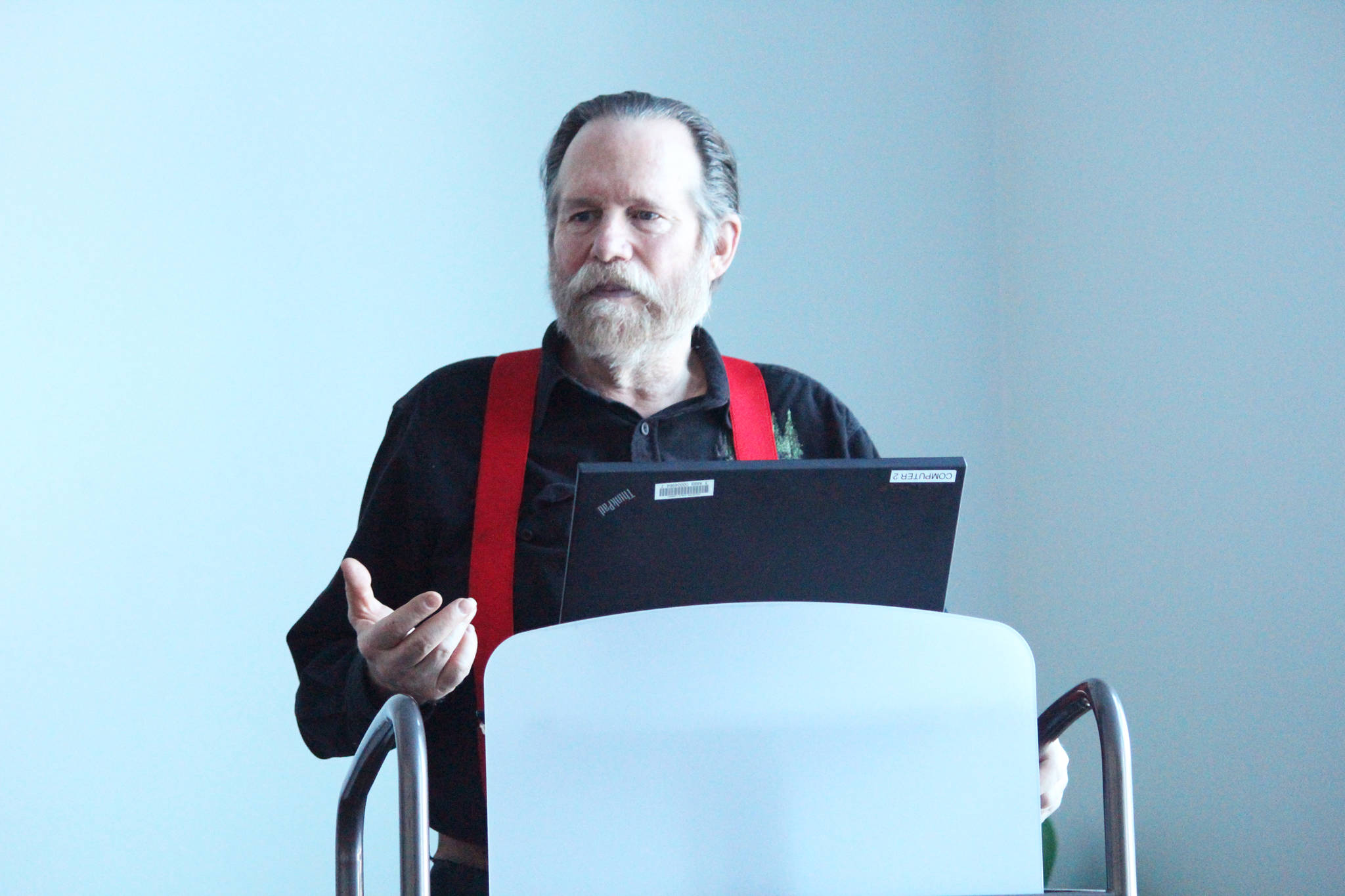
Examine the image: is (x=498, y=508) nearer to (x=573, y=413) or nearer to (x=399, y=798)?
(x=573, y=413)

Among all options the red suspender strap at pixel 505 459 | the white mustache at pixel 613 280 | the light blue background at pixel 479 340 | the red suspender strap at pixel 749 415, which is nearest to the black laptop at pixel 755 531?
the red suspender strap at pixel 505 459

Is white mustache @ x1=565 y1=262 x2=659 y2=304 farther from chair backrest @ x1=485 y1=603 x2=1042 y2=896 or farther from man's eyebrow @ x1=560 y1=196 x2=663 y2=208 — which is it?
chair backrest @ x1=485 y1=603 x2=1042 y2=896

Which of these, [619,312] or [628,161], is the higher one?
[628,161]

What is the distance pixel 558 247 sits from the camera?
1.44m

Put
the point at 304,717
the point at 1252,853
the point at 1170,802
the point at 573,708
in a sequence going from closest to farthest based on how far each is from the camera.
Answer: the point at 573,708
the point at 304,717
the point at 1252,853
the point at 1170,802

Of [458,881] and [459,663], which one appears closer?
[459,663]

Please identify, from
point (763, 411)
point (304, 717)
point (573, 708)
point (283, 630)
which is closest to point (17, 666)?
point (283, 630)

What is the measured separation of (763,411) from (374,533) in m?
0.50

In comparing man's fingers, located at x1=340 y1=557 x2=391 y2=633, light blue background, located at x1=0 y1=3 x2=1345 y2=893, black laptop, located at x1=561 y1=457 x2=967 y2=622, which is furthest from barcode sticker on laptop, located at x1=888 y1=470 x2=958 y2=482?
light blue background, located at x1=0 y1=3 x2=1345 y2=893

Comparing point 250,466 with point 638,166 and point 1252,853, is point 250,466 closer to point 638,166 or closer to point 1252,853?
point 638,166

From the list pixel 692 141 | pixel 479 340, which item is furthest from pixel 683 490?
pixel 479 340

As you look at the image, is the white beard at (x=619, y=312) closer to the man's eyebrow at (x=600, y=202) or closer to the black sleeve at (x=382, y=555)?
the man's eyebrow at (x=600, y=202)

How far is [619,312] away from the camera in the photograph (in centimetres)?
139

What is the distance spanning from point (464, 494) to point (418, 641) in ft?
1.58
